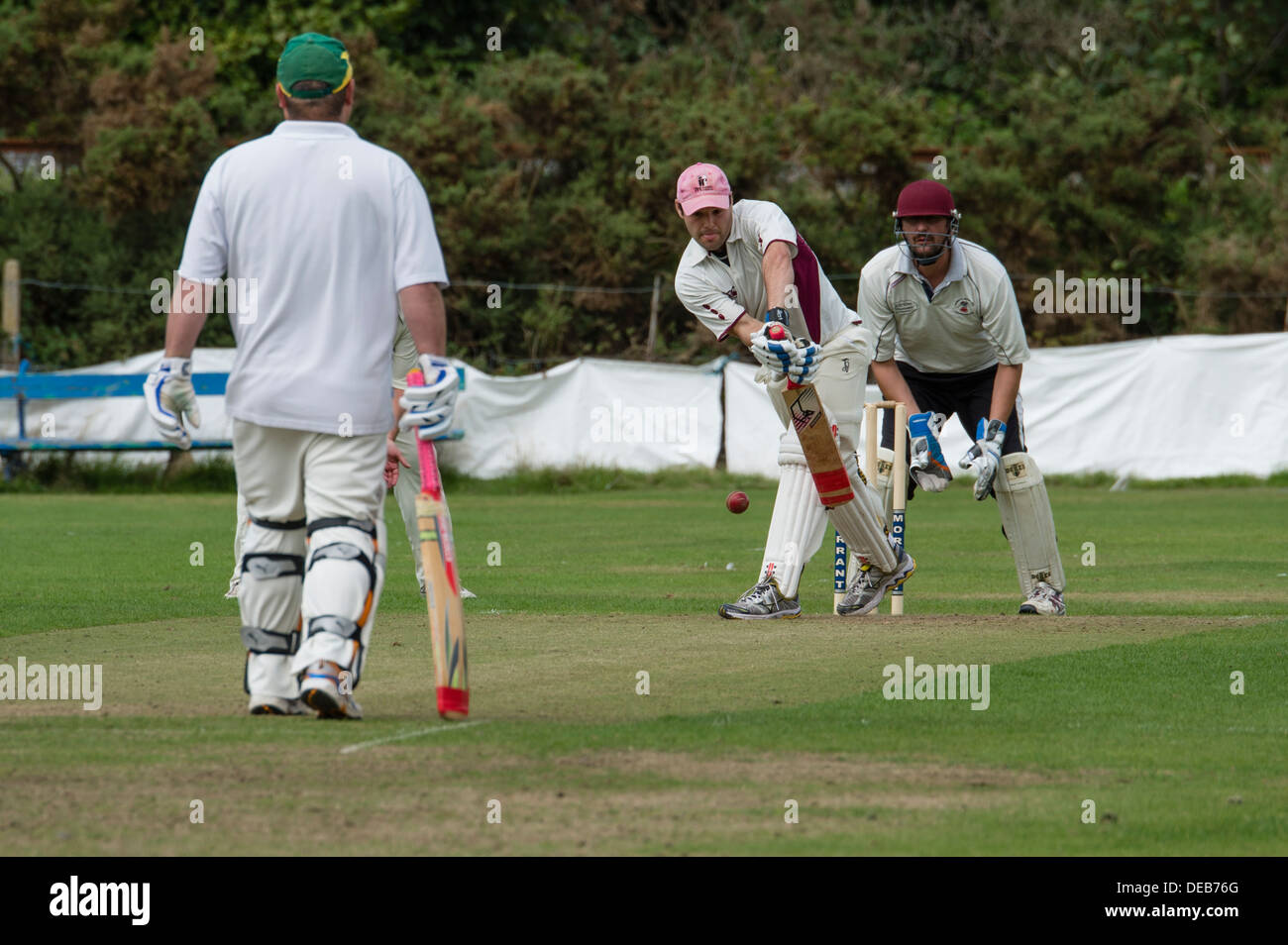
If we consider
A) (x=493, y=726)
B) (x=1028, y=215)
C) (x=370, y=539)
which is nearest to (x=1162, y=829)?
(x=493, y=726)

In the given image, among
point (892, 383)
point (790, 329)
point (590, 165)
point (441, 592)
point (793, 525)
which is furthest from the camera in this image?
point (590, 165)

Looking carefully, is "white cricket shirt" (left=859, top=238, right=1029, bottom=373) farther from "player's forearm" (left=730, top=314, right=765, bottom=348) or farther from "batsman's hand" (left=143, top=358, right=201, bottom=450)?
"batsman's hand" (left=143, top=358, right=201, bottom=450)

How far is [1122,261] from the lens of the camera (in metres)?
30.5

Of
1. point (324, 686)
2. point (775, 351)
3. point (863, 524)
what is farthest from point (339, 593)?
point (863, 524)

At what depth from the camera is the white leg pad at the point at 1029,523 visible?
387 inches

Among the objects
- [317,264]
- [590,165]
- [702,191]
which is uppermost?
[590,165]

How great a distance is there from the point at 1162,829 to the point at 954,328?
5.43 metres

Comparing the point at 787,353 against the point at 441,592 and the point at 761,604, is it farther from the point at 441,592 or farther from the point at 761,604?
the point at 441,592

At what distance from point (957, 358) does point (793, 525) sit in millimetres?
1522

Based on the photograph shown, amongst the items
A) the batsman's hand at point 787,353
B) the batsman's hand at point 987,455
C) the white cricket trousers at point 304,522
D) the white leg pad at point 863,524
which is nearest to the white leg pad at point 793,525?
the white leg pad at point 863,524

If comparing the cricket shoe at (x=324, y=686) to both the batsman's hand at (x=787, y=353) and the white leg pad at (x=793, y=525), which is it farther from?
the white leg pad at (x=793, y=525)

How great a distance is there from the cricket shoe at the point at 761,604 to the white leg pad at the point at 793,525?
0.03 m

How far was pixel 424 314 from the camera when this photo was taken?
596cm
